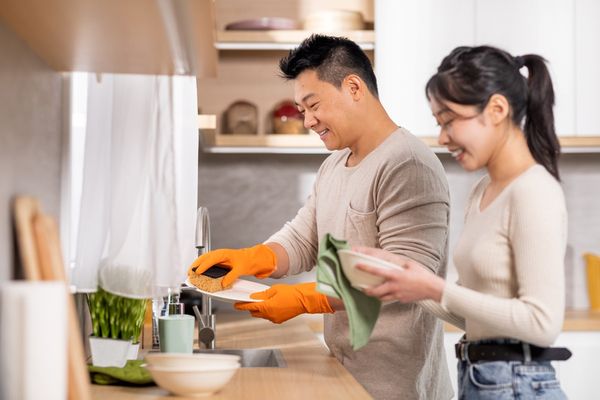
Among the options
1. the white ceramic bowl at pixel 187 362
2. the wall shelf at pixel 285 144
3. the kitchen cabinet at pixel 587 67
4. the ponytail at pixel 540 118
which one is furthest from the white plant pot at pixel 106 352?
the kitchen cabinet at pixel 587 67

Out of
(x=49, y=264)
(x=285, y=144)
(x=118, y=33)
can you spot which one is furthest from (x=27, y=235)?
(x=285, y=144)

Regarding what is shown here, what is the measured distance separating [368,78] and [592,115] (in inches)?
59.2

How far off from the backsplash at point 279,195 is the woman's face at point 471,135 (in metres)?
2.28

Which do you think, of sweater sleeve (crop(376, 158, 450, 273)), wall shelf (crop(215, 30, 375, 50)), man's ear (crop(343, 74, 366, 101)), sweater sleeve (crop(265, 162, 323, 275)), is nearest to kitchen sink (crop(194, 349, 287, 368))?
sweater sleeve (crop(265, 162, 323, 275))

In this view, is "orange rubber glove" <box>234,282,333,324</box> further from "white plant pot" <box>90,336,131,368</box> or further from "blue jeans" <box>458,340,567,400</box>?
"blue jeans" <box>458,340,567,400</box>

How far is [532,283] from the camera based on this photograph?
1.36 m

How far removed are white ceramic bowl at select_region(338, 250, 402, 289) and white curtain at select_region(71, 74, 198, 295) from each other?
0.40m

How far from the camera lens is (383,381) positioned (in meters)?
2.04

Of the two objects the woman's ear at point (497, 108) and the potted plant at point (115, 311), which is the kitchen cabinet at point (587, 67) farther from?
the potted plant at point (115, 311)

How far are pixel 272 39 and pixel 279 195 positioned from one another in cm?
71

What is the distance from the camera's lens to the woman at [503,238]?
53.8 inches

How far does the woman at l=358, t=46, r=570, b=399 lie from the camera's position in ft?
4.49

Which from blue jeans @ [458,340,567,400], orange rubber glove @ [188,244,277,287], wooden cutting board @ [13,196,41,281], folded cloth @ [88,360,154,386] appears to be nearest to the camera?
wooden cutting board @ [13,196,41,281]

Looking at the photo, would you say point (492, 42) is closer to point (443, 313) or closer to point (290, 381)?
point (443, 313)
